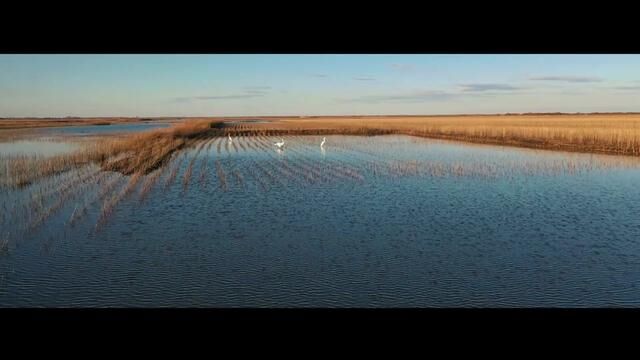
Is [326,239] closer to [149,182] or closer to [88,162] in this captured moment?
[149,182]

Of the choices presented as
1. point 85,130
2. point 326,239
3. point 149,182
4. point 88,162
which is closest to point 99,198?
point 149,182

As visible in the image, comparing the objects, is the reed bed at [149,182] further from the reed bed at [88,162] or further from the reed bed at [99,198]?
the reed bed at [99,198]

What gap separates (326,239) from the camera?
27.1ft

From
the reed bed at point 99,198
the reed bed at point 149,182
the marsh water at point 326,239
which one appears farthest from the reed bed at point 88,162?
the reed bed at point 99,198

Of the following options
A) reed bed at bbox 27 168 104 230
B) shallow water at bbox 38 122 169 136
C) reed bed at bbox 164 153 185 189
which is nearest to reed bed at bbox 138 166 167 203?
reed bed at bbox 164 153 185 189

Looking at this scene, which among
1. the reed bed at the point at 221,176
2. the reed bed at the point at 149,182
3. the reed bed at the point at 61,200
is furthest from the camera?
the reed bed at the point at 221,176

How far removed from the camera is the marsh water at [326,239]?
20.0ft

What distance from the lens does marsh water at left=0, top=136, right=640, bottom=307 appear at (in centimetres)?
610

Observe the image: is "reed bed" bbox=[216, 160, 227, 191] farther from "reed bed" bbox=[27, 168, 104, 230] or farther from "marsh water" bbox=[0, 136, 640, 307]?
"reed bed" bbox=[27, 168, 104, 230]

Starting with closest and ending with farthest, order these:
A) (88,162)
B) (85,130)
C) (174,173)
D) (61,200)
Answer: (61,200) → (174,173) → (88,162) → (85,130)
